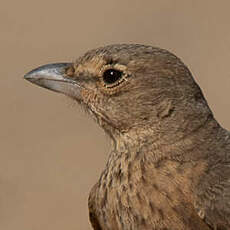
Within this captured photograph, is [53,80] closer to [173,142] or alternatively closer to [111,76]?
[111,76]

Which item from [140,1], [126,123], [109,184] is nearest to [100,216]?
[109,184]

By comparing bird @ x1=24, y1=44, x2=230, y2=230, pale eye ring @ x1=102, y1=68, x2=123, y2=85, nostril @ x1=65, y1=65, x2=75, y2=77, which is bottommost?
bird @ x1=24, y1=44, x2=230, y2=230

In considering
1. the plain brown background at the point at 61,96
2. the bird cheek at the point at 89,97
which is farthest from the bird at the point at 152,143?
the plain brown background at the point at 61,96

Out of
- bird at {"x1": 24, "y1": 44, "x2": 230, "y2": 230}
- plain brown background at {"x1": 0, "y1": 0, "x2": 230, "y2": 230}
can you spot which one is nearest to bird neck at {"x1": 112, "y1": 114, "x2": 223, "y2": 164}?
bird at {"x1": 24, "y1": 44, "x2": 230, "y2": 230}

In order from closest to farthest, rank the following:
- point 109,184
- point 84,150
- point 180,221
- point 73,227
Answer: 1. point 180,221
2. point 109,184
3. point 73,227
4. point 84,150

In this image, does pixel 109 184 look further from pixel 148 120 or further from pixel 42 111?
pixel 42 111

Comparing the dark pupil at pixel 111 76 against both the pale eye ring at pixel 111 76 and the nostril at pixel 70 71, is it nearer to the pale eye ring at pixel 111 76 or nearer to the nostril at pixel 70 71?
the pale eye ring at pixel 111 76

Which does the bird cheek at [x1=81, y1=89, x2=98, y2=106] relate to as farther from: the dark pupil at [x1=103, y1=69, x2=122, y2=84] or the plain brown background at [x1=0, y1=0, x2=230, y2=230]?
the plain brown background at [x1=0, y1=0, x2=230, y2=230]
